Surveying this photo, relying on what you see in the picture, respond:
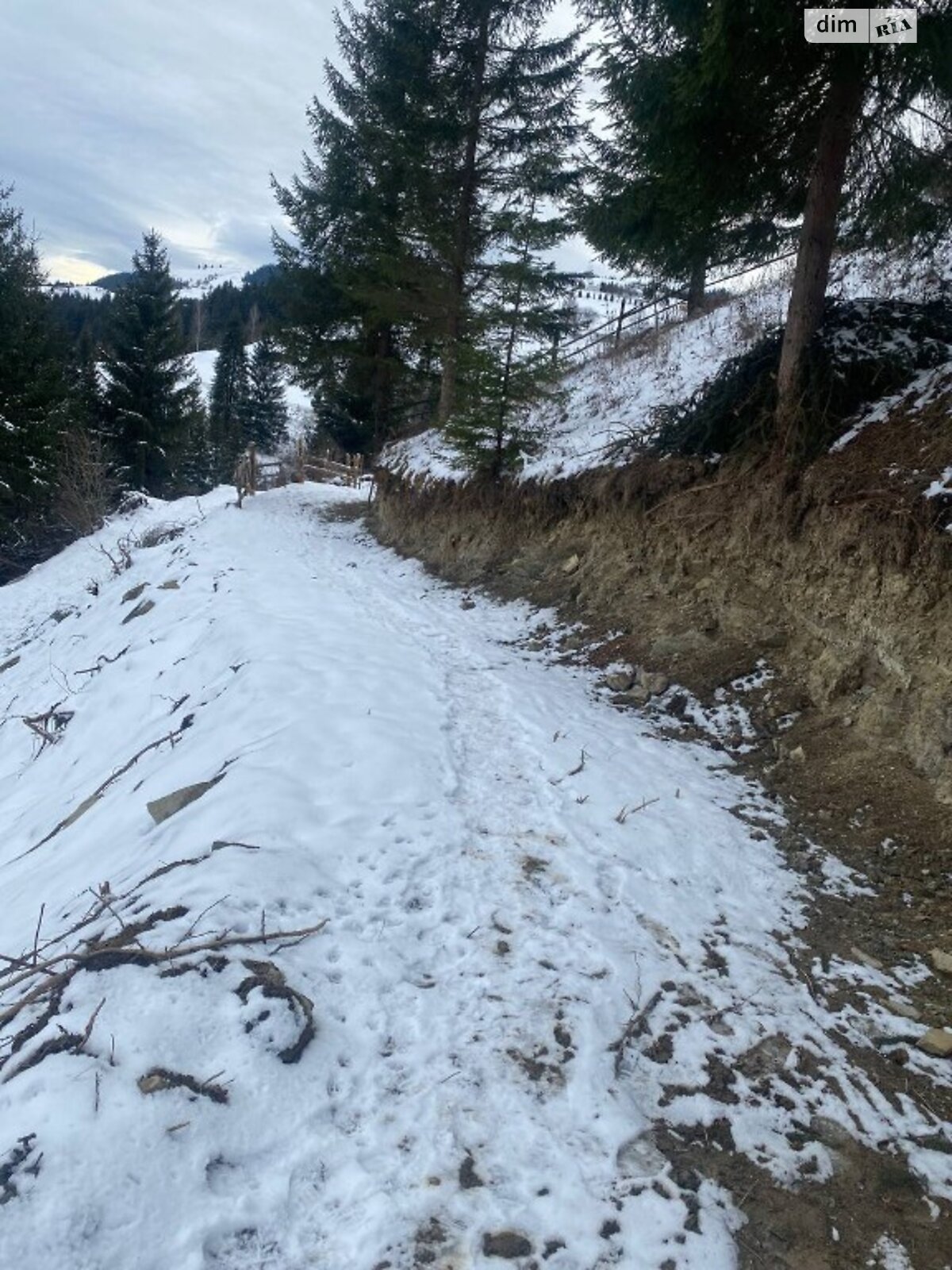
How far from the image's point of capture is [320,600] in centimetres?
1065

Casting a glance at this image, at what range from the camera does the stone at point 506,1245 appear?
238 centimetres

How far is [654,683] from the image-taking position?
7.62m

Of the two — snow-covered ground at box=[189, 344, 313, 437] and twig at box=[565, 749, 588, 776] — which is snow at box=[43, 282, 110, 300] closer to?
snow-covered ground at box=[189, 344, 313, 437]

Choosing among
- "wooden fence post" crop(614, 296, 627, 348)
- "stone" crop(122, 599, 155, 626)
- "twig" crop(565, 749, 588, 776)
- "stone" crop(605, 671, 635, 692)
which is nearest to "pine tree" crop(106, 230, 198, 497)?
"wooden fence post" crop(614, 296, 627, 348)

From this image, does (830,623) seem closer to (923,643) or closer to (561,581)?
(923,643)

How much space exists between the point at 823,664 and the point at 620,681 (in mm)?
2129

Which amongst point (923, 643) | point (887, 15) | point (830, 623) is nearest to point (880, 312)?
point (887, 15)

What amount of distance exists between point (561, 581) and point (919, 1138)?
8.11m

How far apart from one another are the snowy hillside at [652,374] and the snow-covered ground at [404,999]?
19.6ft

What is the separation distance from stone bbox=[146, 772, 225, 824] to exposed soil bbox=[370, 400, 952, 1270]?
3.75 meters

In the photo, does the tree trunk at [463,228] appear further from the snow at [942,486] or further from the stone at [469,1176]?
the stone at [469,1176]

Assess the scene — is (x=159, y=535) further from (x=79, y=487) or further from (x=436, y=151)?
(x=436, y=151)

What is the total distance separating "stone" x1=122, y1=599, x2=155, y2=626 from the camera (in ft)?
39.3

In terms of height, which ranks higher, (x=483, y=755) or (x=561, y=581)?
(x=561, y=581)
